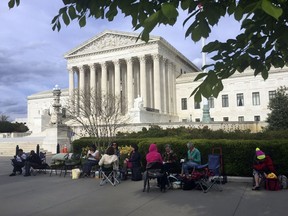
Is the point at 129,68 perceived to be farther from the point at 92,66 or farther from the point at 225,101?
the point at 225,101

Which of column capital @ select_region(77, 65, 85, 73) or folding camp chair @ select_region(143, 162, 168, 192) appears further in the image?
column capital @ select_region(77, 65, 85, 73)

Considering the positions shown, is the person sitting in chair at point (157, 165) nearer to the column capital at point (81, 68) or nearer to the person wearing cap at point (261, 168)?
the person wearing cap at point (261, 168)

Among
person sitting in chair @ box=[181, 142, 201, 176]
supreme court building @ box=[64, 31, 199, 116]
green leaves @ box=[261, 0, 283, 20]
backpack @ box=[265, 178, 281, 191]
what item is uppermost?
supreme court building @ box=[64, 31, 199, 116]

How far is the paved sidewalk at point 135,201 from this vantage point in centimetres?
737

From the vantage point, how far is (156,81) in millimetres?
62750

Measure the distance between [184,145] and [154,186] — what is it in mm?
3237

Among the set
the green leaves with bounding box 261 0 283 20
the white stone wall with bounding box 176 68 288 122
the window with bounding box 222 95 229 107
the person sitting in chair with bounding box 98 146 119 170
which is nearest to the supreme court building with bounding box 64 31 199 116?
the white stone wall with bounding box 176 68 288 122

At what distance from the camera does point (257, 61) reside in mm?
4105

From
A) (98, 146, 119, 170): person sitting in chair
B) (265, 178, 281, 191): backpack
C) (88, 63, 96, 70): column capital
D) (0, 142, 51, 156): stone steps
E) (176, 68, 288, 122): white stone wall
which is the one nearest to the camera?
(265, 178, 281, 191): backpack

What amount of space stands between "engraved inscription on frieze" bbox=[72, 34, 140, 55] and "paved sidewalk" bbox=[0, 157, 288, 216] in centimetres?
5597

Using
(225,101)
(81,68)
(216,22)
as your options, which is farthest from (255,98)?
(216,22)

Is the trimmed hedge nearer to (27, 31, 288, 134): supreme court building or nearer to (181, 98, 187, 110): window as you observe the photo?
(27, 31, 288, 134): supreme court building

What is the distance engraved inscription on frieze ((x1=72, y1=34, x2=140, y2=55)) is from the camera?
6575 cm

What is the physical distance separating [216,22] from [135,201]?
21.5 feet
